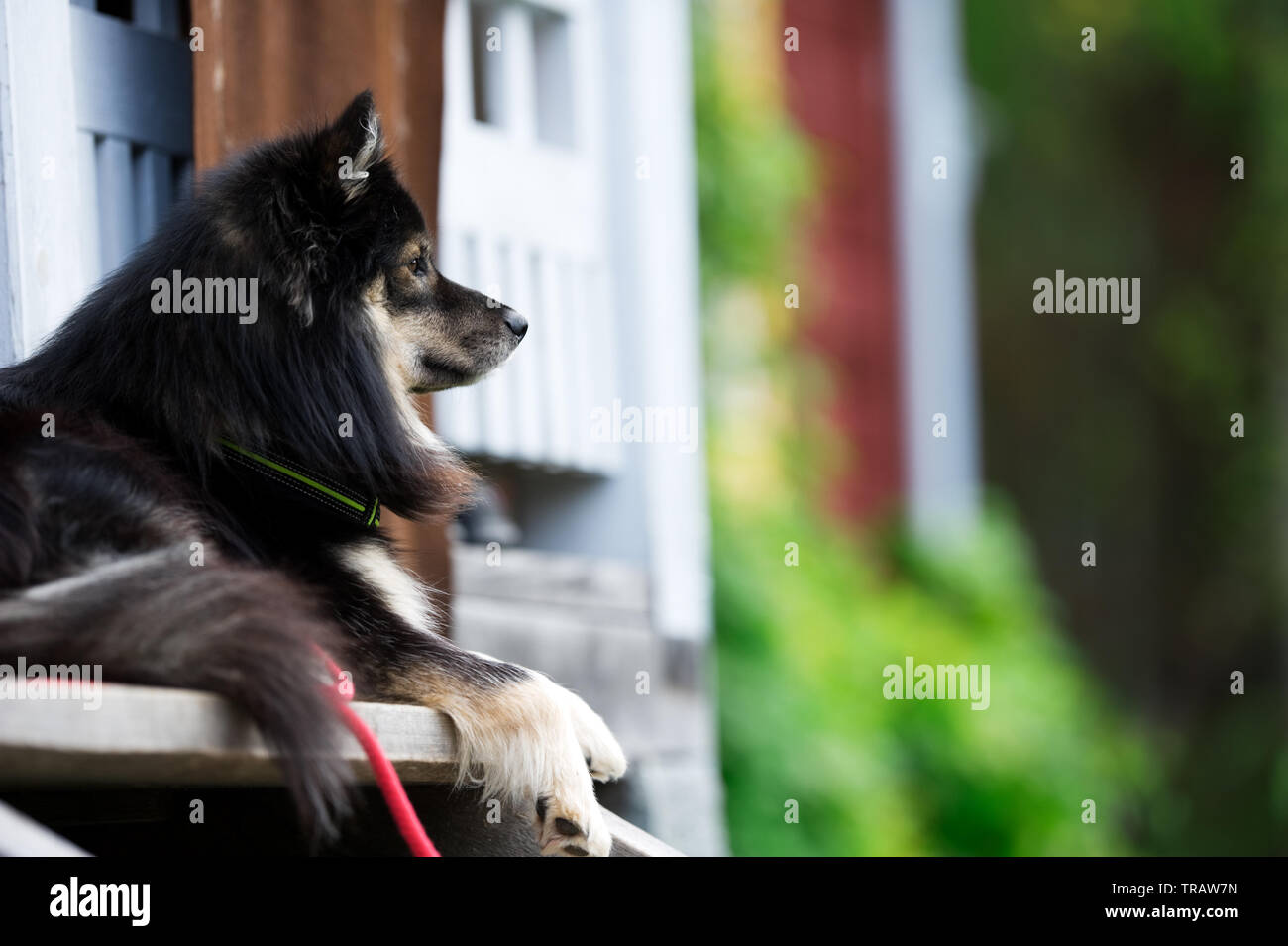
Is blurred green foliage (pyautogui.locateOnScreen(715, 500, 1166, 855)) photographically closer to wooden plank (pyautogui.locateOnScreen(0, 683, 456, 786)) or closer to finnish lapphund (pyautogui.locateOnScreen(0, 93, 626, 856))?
finnish lapphund (pyautogui.locateOnScreen(0, 93, 626, 856))

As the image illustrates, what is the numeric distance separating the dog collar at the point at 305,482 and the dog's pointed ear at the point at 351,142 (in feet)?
1.52

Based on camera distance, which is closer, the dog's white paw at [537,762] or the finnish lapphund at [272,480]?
the finnish lapphund at [272,480]

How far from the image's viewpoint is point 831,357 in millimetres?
7867

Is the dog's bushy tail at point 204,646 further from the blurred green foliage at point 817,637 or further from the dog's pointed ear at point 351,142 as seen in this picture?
the blurred green foliage at point 817,637

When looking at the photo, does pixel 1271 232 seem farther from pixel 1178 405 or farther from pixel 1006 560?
Result: pixel 1006 560

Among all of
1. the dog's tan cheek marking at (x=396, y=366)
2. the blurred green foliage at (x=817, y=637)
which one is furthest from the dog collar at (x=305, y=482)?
the blurred green foliage at (x=817, y=637)

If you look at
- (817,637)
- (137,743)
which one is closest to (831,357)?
(817,637)

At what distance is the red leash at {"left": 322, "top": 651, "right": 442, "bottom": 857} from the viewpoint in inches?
62.8

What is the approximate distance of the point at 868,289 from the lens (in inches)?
324

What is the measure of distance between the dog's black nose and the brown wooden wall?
0.32 metres

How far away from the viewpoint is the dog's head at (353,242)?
2129 millimetres

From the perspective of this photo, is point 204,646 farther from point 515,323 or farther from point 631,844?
point 515,323

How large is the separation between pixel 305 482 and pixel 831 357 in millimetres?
6039
